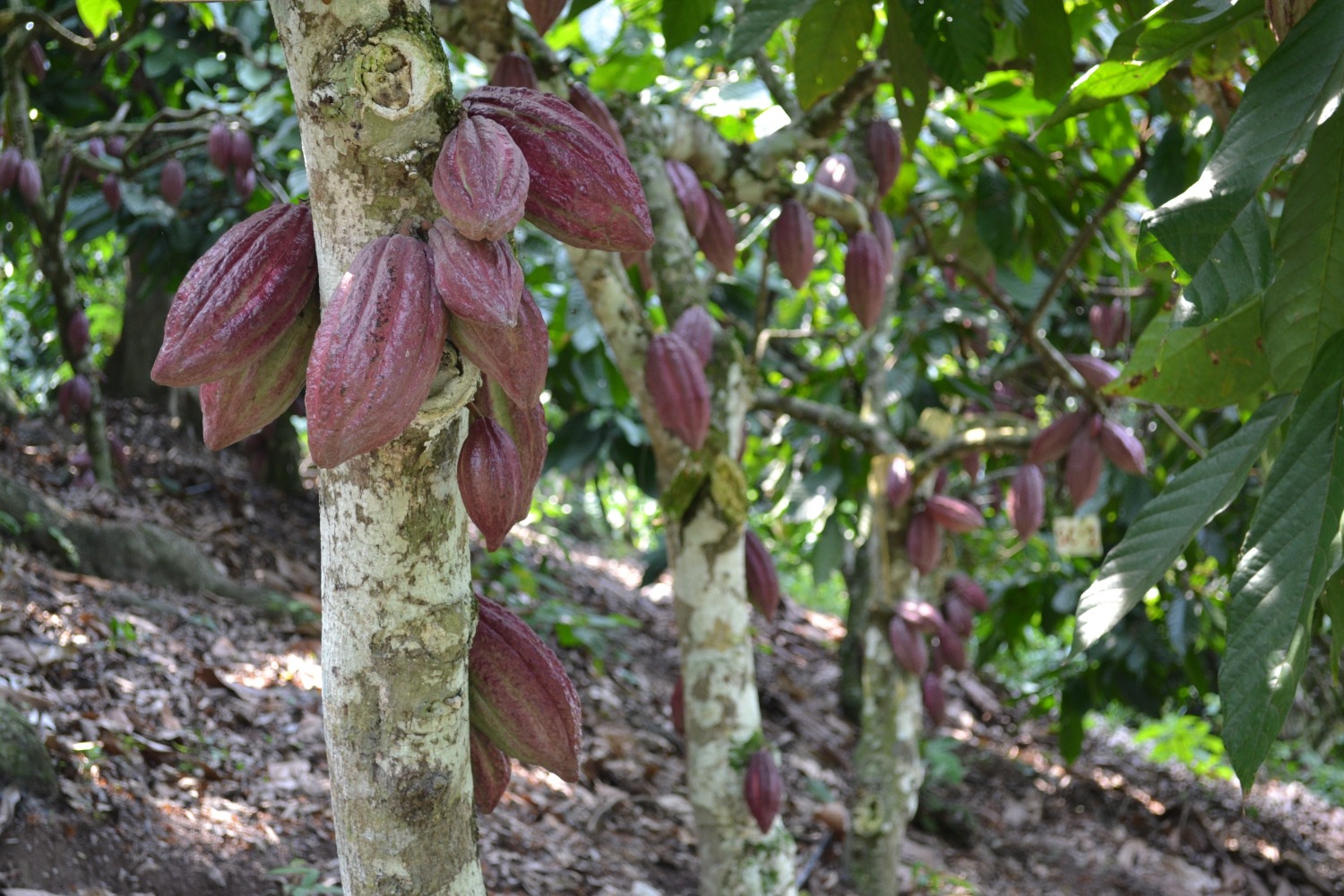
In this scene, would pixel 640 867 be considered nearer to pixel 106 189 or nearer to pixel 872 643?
pixel 872 643

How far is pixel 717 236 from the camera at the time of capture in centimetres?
168

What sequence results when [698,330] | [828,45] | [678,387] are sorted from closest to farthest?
[828,45], [678,387], [698,330]

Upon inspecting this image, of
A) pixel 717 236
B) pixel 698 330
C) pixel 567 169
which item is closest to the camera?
pixel 567 169

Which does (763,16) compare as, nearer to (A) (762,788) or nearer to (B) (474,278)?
(B) (474,278)

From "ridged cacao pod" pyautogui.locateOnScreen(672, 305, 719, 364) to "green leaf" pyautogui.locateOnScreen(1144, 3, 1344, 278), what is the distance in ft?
3.04

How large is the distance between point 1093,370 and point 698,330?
96 cm

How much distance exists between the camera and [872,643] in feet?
7.61

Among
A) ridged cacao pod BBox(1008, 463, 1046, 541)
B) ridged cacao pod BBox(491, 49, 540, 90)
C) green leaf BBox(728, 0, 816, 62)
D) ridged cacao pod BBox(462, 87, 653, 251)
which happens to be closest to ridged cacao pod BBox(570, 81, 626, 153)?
ridged cacao pod BBox(491, 49, 540, 90)

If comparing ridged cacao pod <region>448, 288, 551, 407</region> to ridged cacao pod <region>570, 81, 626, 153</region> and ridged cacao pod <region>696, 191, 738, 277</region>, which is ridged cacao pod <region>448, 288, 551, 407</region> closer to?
ridged cacao pod <region>570, 81, 626, 153</region>

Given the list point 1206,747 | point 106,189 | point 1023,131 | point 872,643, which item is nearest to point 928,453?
point 872,643

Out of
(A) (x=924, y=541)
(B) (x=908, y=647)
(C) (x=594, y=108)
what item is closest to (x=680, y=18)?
(C) (x=594, y=108)

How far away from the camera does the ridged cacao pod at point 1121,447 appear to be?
1.97 m

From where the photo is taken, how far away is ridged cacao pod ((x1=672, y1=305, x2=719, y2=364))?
153 cm

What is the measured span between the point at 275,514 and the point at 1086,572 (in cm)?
264
